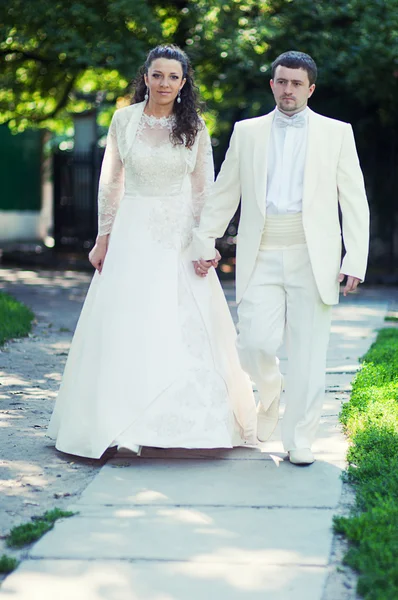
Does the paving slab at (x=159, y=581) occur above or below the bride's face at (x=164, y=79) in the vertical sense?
below

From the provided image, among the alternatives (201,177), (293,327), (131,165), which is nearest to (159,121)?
(131,165)

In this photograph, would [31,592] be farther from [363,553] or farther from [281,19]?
[281,19]

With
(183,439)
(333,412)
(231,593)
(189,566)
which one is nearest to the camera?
(231,593)

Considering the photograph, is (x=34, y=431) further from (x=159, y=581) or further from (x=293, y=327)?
(x=159, y=581)

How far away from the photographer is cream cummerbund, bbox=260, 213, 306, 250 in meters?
5.04

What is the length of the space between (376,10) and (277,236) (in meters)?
10.6

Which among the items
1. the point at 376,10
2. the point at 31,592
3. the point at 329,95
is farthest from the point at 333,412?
the point at 329,95

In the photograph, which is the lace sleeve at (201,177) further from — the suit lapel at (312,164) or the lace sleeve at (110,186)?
the suit lapel at (312,164)

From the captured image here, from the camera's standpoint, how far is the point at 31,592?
3369 mm

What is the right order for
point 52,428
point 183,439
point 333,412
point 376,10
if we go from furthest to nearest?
point 376,10, point 333,412, point 52,428, point 183,439

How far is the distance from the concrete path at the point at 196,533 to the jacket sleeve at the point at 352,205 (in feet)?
3.39

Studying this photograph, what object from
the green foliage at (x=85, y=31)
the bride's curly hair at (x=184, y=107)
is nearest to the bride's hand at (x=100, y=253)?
the bride's curly hair at (x=184, y=107)

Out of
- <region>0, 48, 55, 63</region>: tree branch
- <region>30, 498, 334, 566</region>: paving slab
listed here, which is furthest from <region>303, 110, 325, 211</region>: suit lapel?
<region>0, 48, 55, 63</region>: tree branch

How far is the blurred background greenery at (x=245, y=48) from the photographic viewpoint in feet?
48.1
